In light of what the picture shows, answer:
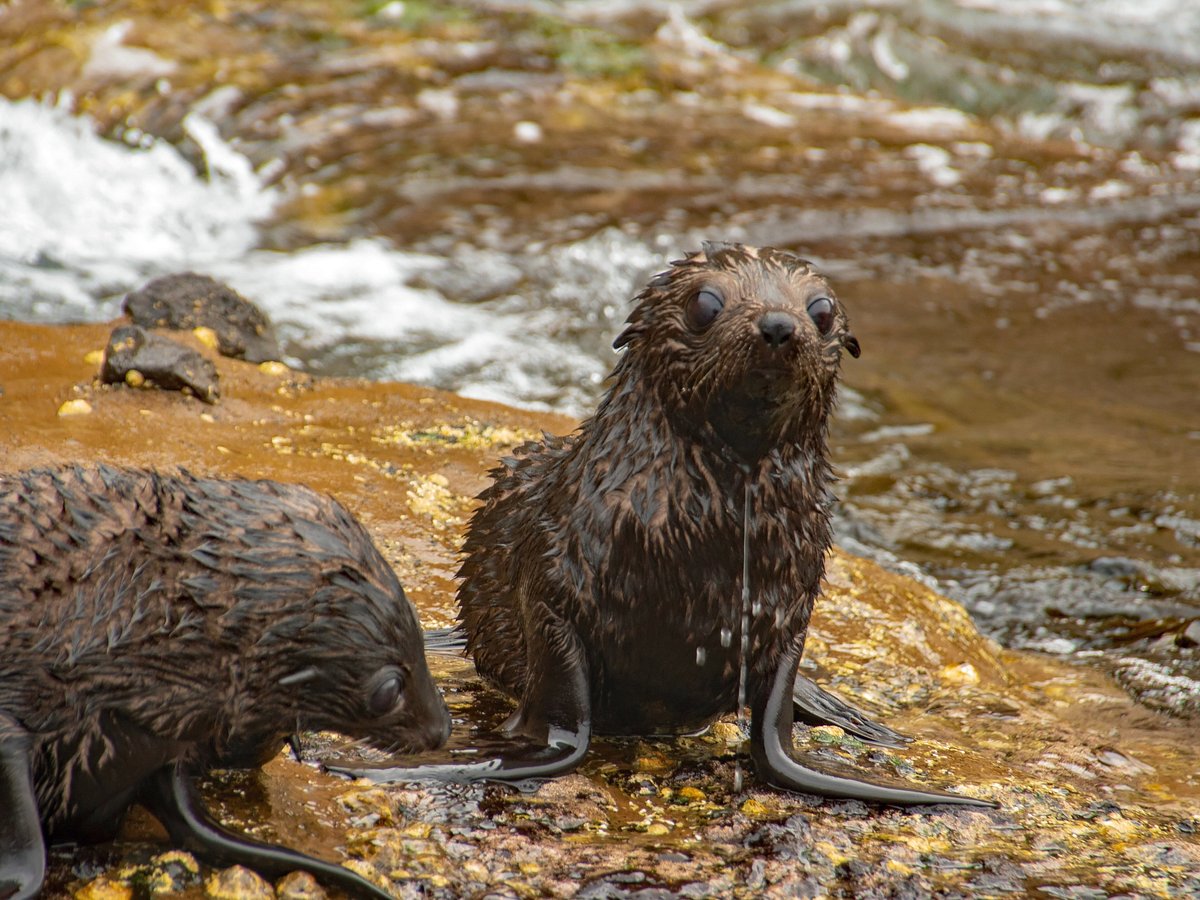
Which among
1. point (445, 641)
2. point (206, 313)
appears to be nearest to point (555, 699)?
point (445, 641)

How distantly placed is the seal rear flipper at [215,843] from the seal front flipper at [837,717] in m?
1.94

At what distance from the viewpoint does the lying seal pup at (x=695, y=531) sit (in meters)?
4.49

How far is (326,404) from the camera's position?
307 inches

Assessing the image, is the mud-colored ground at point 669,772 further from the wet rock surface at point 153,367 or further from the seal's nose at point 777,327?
the seal's nose at point 777,327

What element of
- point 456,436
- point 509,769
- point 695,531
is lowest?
point 456,436

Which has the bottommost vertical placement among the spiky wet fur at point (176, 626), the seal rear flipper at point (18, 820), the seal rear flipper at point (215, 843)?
the seal rear flipper at point (215, 843)

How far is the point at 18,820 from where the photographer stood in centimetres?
325

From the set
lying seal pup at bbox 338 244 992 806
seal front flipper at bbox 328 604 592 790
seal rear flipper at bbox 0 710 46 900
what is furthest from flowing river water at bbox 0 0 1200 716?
seal rear flipper at bbox 0 710 46 900

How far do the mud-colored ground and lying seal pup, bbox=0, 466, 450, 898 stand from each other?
0.21m

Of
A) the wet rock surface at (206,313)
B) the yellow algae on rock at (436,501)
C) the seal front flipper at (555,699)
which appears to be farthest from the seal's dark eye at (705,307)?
the wet rock surface at (206,313)

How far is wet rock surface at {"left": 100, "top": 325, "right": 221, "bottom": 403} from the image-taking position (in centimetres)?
725

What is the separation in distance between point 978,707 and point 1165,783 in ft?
2.48

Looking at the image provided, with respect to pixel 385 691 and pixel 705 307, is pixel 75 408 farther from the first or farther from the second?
pixel 385 691

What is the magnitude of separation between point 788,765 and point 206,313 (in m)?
5.48
